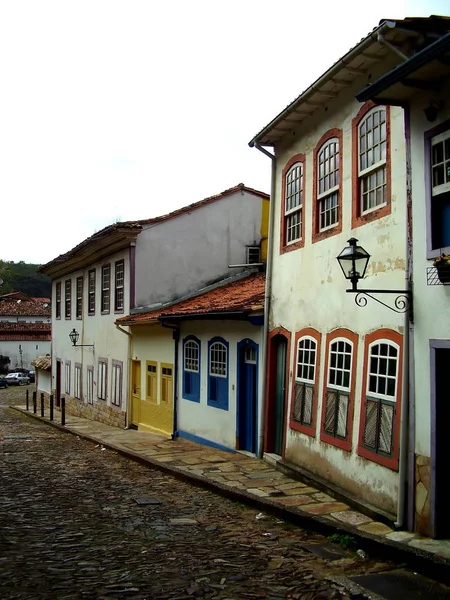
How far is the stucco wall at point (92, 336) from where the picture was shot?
65.9 ft

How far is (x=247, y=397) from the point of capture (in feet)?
42.1

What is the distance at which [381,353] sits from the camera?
317 inches

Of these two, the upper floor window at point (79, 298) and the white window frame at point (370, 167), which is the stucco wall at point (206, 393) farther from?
the upper floor window at point (79, 298)

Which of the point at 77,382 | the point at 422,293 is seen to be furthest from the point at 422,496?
the point at 77,382

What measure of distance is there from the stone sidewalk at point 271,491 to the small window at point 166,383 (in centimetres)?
101

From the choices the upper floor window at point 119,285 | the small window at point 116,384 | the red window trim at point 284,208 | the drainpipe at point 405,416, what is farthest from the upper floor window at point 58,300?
the drainpipe at point 405,416

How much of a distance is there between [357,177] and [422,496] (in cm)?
432

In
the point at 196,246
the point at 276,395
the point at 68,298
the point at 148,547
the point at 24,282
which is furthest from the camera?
the point at 24,282

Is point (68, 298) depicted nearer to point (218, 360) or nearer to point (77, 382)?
point (77, 382)

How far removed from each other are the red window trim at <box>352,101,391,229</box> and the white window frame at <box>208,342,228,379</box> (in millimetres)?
5493

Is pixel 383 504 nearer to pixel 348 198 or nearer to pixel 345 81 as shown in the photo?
pixel 348 198

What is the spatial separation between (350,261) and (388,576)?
3741 millimetres

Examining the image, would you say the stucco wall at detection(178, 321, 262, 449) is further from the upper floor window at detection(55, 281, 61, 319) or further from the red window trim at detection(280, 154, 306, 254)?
the upper floor window at detection(55, 281, 61, 319)

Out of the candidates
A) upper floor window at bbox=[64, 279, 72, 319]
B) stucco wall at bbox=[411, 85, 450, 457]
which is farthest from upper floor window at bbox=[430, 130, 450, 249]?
upper floor window at bbox=[64, 279, 72, 319]
